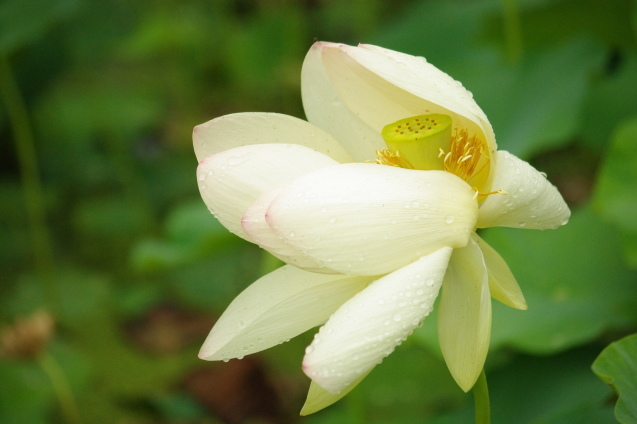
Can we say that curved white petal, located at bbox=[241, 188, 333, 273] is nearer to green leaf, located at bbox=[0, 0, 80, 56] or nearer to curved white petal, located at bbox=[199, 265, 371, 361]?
curved white petal, located at bbox=[199, 265, 371, 361]

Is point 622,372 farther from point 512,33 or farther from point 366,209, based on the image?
point 512,33

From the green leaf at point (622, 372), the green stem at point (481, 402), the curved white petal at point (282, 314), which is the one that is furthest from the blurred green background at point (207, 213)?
the curved white petal at point (282, 314)

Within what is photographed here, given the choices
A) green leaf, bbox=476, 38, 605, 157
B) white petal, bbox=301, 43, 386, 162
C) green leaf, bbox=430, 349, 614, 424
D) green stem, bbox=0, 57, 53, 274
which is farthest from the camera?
green stem, bbox=0, 57, 53, 274

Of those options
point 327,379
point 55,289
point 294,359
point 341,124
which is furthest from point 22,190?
point 327,379

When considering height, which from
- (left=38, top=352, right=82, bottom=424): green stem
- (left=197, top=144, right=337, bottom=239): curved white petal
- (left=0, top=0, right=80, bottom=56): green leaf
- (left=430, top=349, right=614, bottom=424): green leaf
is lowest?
(left=38, top=352, right=82, bottom=424): green stem

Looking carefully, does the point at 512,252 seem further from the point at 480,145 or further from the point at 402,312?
the point at 402,312

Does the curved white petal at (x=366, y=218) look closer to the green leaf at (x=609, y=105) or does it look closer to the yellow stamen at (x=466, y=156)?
the yellow stamen at (x=466, y=156)

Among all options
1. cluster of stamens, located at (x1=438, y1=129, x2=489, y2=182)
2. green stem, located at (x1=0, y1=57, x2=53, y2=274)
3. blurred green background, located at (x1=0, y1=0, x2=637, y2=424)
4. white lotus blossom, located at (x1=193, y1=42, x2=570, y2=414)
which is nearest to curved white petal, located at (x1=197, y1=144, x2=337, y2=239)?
white lotus blossom, located at (x1=193, y1=42, x2=570, y2=414)

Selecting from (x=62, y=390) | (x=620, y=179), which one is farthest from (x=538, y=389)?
(x=62, y=390)
